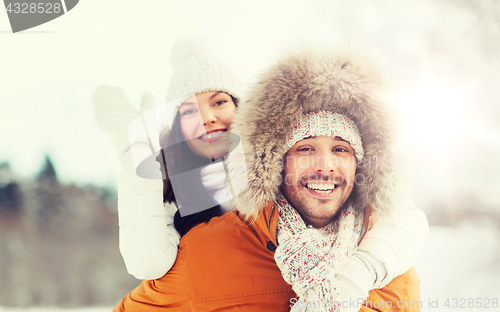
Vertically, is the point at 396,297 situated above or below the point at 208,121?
below

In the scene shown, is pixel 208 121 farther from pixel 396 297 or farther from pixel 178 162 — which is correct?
pixel 396 297

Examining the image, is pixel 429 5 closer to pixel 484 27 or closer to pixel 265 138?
pixel 484 27

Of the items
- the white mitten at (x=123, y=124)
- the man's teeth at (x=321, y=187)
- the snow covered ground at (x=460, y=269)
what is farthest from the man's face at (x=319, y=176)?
the snow covered ground at (x=460, y=269)

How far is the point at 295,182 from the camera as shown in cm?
100

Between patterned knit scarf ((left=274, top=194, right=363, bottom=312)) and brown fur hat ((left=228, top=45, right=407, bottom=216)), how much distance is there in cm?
10

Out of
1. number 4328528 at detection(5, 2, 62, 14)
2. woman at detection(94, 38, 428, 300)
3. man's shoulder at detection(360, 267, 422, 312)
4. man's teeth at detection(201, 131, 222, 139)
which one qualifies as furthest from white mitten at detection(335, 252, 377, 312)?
number 4328528 at detection(5, 2, 62, 14)

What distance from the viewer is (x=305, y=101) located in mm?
990

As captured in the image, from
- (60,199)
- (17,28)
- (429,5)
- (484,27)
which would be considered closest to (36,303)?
(60,199)

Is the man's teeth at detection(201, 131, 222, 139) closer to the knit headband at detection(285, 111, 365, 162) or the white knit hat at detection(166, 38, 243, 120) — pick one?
the white knit hat at detection(166, 38, 243, 120)

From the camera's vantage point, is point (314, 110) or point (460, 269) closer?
point (314, 110)

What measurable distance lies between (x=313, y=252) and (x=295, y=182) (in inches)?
9.4

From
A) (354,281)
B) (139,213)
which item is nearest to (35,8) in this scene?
(139,213)

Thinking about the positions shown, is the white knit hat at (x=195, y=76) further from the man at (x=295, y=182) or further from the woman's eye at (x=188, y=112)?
the man at (x=295, y=182)

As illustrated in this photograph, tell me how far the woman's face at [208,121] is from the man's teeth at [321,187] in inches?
16.2
